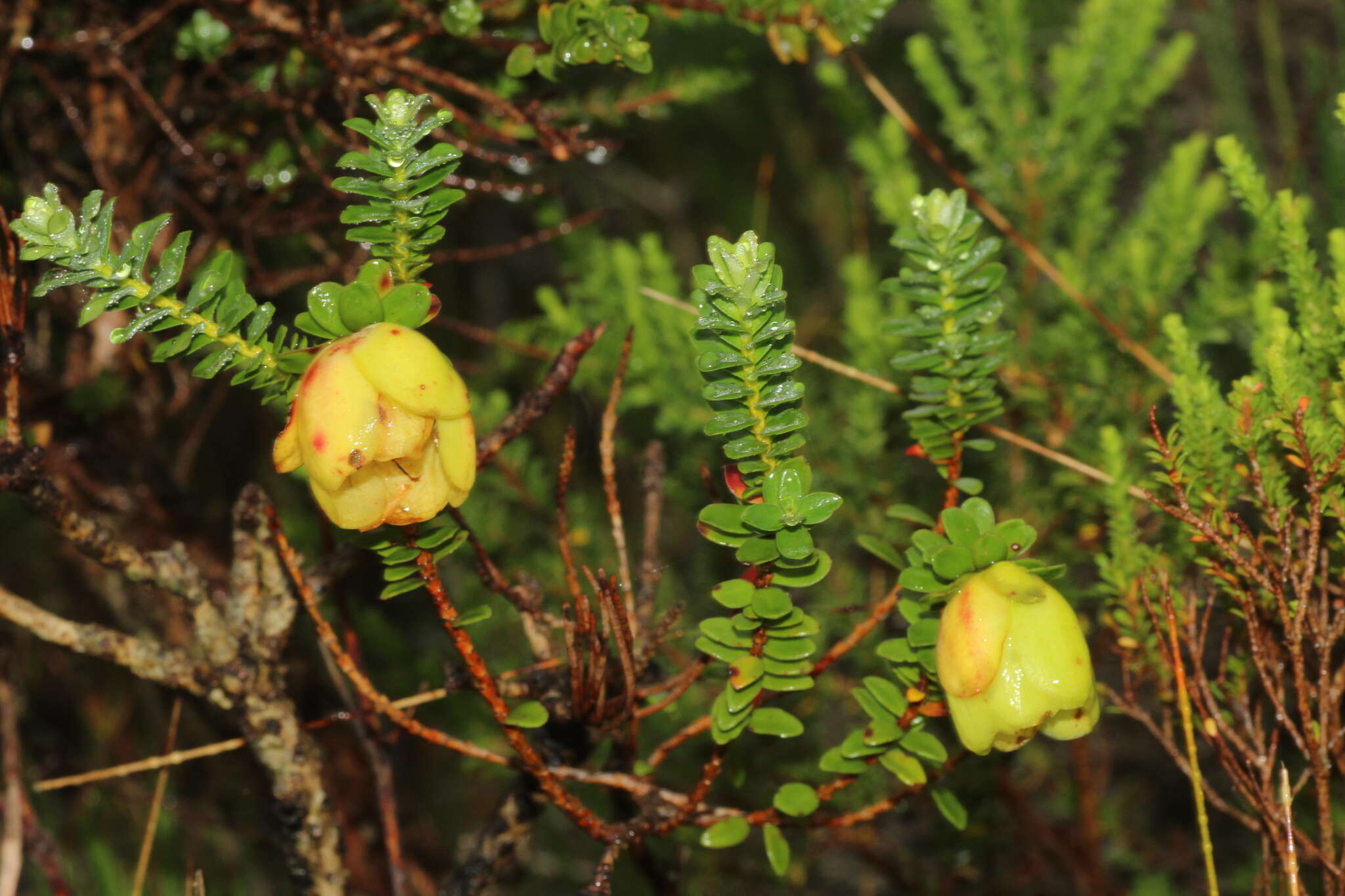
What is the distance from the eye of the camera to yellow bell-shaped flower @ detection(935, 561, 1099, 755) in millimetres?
521

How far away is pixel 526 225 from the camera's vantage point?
188 cm

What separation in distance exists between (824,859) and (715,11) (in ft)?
4.20

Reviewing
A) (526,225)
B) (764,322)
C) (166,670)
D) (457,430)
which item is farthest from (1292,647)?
(526,225)

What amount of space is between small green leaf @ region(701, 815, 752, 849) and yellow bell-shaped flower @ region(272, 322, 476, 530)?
0.29 m

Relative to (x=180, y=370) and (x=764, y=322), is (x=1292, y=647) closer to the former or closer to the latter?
(x=764, y=322)

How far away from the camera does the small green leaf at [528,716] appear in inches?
24.0

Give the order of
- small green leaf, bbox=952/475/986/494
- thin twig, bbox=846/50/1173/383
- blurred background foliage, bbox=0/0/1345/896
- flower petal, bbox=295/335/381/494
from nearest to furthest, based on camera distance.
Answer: flower petal, bbox=295/335/381/494 → small green leaf, bbox=952/475/986/494 → blurred background foliage, bbox=0/0/1345/896 → thin twig, bbox=846/50/1173/383

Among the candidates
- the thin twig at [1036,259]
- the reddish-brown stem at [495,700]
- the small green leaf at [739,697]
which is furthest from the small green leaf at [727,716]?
the thin twig at [1036,259]

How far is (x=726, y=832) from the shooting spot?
0.68 metres

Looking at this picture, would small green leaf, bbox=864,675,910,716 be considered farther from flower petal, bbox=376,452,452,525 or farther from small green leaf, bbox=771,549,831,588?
flower petal, bbox=376,452,452,525

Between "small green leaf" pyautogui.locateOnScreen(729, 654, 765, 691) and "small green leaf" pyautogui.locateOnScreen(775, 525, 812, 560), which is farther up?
"small green leaf" pyautogui.locateOnScreen(775, 525, 812, 560)

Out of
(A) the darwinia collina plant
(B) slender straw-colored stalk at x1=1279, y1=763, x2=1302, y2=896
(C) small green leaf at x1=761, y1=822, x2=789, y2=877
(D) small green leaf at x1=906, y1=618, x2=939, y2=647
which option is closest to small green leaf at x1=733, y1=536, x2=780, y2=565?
(A) the darwinia collina plant

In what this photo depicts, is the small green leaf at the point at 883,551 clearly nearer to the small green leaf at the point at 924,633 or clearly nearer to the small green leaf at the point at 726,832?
the small green leaf at the point at 924,633

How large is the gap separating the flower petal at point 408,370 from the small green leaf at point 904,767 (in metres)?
0.34
